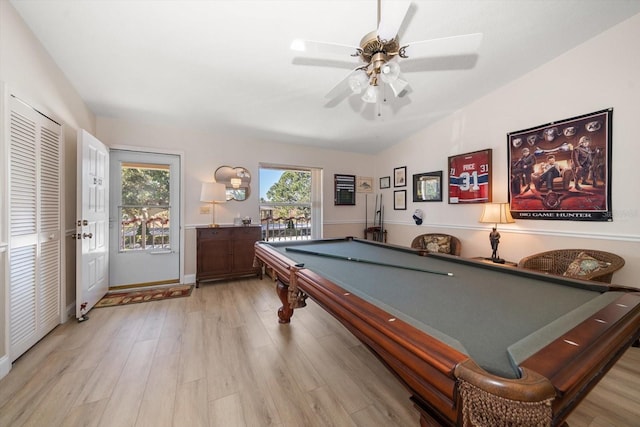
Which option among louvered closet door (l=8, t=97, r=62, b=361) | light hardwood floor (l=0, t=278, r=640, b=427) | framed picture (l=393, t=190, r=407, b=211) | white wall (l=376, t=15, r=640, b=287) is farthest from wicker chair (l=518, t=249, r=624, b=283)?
louvered closet door (l=8, t=97, r=62, b=361)

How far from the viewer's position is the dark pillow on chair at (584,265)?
2.15 metres

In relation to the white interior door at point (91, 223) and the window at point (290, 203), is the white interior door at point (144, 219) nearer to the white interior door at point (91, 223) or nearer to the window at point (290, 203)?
the white interior door at point (91, 223)

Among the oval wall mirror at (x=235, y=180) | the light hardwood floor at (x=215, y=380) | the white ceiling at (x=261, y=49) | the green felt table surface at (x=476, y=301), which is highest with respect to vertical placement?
the white ceiling at (x=261, y=49)

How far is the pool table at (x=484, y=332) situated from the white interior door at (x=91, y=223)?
7.58ft

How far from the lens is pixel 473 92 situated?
10.4ft

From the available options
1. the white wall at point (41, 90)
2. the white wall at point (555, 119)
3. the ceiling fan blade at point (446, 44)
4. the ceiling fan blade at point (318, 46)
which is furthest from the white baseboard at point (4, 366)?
the white wall at point (555, 119)

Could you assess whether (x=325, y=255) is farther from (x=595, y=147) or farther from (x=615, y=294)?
(x=595, y=147)

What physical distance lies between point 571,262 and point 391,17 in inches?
109

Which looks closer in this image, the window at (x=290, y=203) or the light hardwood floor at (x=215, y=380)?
the light hardwood floor at (x=215, y=380)

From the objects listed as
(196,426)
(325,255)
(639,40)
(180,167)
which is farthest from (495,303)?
(180,167)

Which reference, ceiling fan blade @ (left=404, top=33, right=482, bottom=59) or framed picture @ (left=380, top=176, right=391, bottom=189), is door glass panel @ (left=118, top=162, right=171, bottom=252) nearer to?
ceiling fan blade @ (left=404, top=33, right=482, bottom=59)

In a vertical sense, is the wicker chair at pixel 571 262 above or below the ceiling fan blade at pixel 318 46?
below

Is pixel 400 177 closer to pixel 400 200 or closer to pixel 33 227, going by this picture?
pixel 400 200

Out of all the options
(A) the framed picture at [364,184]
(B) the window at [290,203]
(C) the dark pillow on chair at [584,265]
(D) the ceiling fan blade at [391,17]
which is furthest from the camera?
(A) the framed picture at [364,184]
